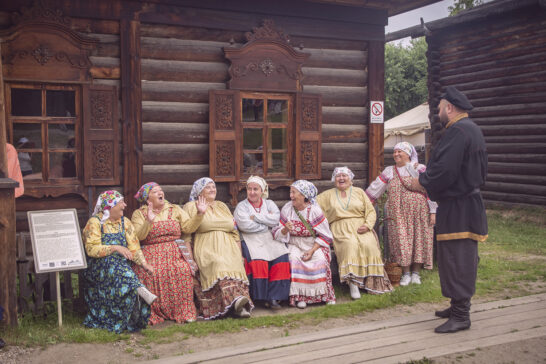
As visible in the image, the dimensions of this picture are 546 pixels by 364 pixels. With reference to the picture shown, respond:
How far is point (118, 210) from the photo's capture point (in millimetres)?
5059

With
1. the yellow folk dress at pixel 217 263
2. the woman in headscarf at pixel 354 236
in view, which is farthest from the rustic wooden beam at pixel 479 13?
the yellow folk dress at pixel 217 263

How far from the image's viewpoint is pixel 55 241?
4.77 m

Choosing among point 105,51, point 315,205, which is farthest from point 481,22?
point 105,51

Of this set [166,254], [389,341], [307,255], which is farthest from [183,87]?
[389,341]

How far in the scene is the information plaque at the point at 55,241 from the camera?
15.3ft

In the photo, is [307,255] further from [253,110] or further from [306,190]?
[253,110]

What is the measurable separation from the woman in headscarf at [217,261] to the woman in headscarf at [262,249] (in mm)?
136

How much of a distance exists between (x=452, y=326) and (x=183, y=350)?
2.20m

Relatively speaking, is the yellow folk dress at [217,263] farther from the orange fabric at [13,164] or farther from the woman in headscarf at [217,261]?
the orange fabric at [13,164]

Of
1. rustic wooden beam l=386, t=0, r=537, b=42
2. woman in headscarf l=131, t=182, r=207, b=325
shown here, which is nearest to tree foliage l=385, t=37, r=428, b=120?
rustic wooden beam l=386, t=0, r=537, b=42

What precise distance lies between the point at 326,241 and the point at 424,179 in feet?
5.63

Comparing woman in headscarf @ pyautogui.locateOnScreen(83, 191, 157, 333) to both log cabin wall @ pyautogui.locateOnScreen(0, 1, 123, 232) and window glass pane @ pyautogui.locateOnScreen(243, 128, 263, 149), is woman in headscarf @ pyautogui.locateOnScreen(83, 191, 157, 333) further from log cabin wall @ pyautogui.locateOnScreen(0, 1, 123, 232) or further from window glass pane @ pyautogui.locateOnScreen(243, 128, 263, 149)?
window glass pane @ pyautogui.locateOnScreen(243, 128, 263, 149)

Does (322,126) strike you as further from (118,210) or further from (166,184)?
(118,210)

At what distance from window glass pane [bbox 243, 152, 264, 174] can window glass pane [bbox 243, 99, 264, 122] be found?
463 millimetres
